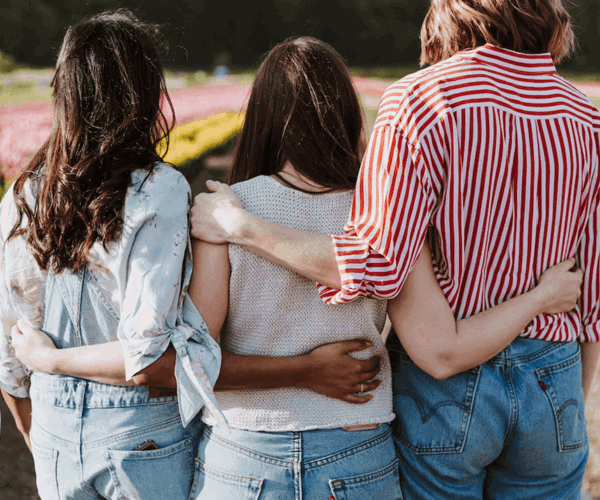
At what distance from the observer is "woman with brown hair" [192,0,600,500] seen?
4.74 ft

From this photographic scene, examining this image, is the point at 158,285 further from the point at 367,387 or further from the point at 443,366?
the point at 443,366

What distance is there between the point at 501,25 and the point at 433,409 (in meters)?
0.92

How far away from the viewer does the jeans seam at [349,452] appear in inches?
62.1

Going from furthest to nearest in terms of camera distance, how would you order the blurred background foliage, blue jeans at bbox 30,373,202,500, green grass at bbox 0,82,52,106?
the blurred background foliage < green grass at bbox 0,82,52,106 < blue jeans at bbox 30,373,202,500

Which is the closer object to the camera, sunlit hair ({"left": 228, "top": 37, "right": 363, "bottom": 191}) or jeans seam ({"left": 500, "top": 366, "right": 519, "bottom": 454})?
jeans seam ({"left": 500, "top": 366, "right": 519, "bottom": 454})

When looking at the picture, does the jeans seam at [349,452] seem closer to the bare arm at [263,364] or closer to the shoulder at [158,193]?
the bare arm at [263,364]

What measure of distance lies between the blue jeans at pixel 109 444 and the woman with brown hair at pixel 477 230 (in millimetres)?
486


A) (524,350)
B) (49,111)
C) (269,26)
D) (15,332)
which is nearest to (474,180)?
(524,350)

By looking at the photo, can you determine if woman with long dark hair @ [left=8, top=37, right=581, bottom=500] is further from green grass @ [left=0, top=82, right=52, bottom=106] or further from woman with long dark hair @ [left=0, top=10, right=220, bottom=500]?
green grass @ [left=0, top=82, right=52, bottom=106]

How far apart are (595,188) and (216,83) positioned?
752cm

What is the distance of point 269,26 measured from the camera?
8844 mm

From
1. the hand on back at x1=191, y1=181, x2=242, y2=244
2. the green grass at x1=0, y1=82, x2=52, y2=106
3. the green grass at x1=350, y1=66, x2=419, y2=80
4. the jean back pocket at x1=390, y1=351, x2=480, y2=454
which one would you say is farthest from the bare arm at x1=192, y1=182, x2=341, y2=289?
the green grass at x1=350, y1=66, x2=419, y2=80

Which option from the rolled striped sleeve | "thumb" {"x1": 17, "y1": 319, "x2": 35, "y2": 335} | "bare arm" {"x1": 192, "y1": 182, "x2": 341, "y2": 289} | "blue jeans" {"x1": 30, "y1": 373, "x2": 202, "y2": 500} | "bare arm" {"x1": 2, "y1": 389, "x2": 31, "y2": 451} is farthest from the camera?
"bare arm" {"x1": 2, "y1": 389, "x2": 31, "y2": 451}

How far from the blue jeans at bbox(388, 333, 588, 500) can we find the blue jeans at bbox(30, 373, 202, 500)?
1.91 feet
